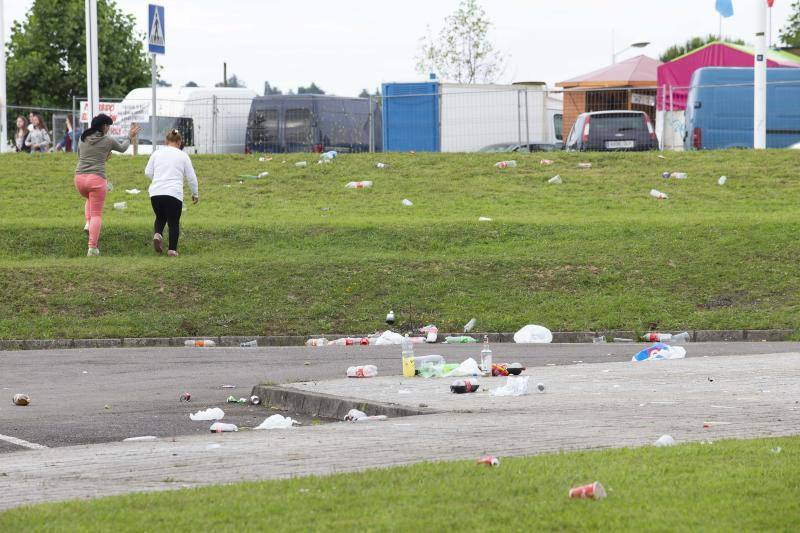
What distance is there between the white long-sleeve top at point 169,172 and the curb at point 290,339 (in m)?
3.89

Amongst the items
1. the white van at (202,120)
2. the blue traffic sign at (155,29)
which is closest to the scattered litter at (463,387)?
the blue traffic sign at (155,29)

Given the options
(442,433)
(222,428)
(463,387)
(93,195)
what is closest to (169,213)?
(93,195)

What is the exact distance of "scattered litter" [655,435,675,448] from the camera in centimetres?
701

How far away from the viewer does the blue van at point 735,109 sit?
32.2 meters

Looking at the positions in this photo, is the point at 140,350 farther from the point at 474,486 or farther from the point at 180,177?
the point at 474,486

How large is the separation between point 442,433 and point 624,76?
126 ft

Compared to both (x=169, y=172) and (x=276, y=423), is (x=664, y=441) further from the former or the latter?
(x=169, y=172)

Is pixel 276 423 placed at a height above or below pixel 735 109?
below

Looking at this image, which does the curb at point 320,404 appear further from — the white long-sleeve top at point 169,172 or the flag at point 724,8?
the flag at point 724,8

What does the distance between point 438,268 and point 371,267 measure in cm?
97

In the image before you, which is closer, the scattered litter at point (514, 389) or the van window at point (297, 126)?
the scattered litter at point (514, 389)

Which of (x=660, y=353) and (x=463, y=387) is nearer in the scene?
(x=463, y=387)

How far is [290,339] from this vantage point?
16141mm

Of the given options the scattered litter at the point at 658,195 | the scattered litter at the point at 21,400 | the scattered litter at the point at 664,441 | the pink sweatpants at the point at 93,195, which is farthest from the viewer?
the scattered litter at the point at 658,195
